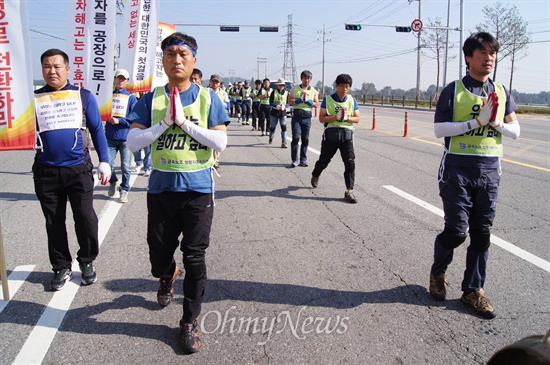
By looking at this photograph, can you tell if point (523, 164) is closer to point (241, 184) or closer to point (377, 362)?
point (241, 184)

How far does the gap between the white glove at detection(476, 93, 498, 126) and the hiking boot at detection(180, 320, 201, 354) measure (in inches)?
106

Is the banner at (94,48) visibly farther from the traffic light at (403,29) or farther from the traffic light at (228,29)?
the traffic light at (228,29)

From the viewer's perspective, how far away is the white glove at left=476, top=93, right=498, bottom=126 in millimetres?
3328

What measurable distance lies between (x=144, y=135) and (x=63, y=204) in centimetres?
152

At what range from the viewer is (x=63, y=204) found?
3.94 meters

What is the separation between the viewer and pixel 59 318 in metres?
3.35

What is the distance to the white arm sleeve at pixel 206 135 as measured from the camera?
2.90 meters

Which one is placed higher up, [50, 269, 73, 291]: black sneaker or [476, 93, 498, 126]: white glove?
[476, 93, 498, 126]: white glove

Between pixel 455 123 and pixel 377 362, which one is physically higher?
pixel 455 123

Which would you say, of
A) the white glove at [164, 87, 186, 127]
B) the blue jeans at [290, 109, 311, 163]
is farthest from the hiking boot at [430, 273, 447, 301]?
the blue jeans at [290, 109, 311, 163]

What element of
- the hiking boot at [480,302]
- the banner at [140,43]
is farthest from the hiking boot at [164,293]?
the banner at [140,43]

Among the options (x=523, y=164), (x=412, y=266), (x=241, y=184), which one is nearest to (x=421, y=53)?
(x=523, y=164)

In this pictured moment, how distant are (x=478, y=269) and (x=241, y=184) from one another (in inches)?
207
